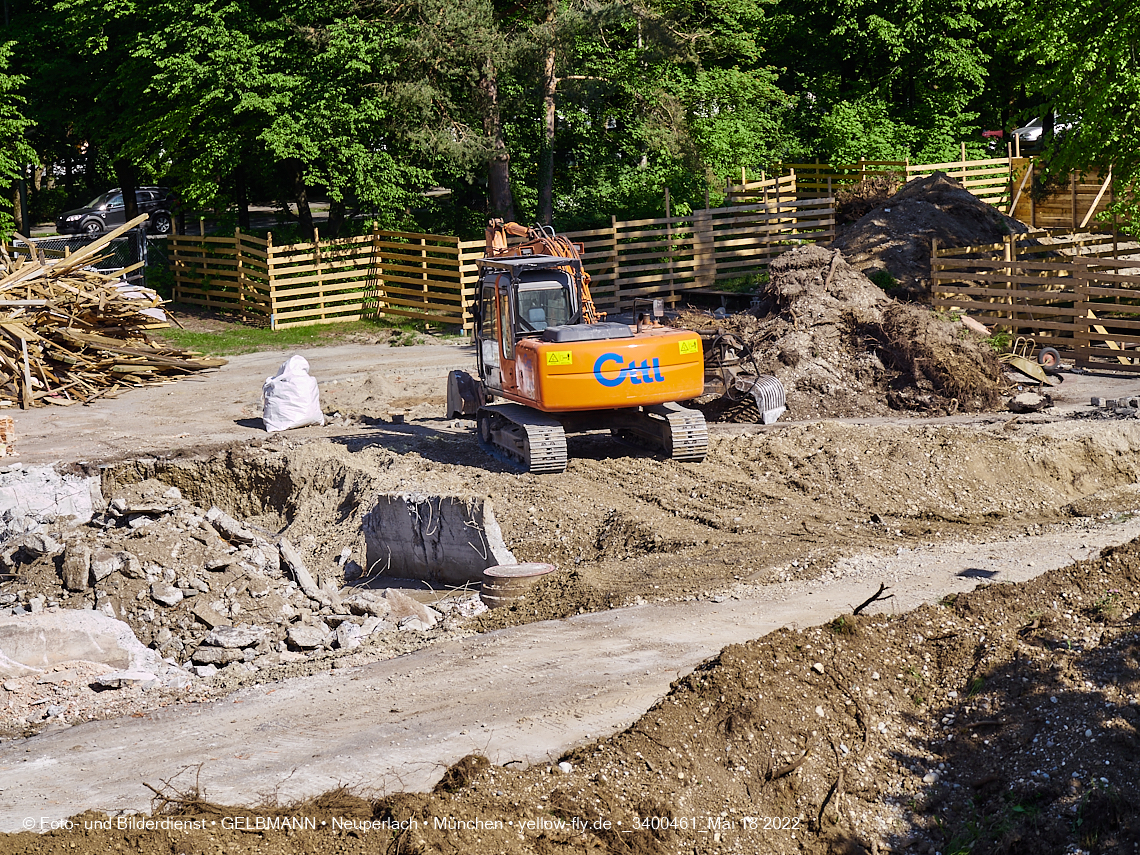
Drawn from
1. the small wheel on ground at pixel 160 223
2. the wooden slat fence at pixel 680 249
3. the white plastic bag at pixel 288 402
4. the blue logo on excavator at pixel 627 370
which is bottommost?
the white plastic bag at pixel 288 402

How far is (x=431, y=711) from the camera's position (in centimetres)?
697

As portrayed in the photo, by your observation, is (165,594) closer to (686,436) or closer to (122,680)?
(122,680)

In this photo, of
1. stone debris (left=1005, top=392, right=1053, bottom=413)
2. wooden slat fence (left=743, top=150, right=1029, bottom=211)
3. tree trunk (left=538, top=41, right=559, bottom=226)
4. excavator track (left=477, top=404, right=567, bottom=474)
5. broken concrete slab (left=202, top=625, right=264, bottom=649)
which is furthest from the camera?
wooden slat fence (left=743, top=150, right=1029, bottom=211)

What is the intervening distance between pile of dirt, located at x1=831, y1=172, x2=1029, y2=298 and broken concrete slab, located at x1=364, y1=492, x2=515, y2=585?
11.9m

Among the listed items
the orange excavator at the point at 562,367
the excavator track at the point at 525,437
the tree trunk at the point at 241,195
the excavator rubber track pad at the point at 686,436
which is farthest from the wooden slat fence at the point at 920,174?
the excavator rubber track pad at the point at 686,436

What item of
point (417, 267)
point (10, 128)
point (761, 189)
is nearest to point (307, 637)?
point (417, 267)

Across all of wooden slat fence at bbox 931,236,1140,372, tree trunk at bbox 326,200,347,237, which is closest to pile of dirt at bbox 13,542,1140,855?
wooden slat fence at bbox 931,236,1140,372

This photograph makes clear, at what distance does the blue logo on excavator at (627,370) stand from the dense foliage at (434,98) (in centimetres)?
1103

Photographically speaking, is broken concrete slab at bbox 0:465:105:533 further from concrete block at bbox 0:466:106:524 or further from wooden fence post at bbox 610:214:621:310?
wooden fence post at bbox 610:214:621:310

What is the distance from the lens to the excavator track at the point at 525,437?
41.4 ft

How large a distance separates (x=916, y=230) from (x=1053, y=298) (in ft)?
15.0

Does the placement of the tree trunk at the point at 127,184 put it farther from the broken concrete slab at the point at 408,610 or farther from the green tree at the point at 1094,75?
the broken concrete slab at the point at 408,610

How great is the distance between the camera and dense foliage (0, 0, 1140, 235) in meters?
23.2

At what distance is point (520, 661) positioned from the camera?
25.5 feet
